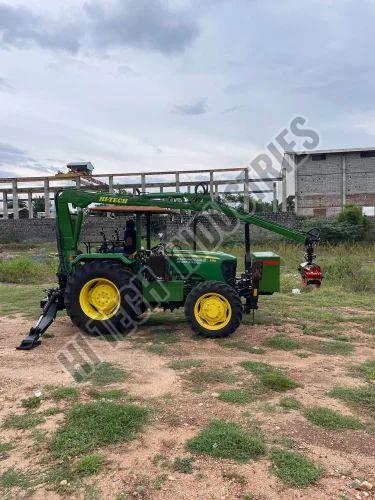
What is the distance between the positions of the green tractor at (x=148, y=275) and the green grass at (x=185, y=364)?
3.34ft

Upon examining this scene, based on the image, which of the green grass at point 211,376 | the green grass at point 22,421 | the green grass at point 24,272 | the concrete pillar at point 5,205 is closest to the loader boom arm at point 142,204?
the green grass at point 211,376

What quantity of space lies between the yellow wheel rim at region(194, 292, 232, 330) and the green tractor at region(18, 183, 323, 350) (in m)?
0.01

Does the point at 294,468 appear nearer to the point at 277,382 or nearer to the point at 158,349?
the point at 277,382

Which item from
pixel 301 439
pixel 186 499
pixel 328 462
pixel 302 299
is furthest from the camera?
pixel 302 299

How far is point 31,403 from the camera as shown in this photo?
3.96 m

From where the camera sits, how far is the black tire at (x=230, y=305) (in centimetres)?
604

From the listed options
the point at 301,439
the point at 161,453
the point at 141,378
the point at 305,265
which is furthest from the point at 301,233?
the point at 161,453

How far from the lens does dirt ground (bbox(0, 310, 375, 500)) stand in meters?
2.70

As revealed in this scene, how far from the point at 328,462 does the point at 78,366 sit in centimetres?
304

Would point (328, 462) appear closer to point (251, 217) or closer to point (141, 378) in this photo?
point (141, 378)

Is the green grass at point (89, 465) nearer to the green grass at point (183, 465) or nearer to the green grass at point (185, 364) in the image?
the green grass at point (183, 465)

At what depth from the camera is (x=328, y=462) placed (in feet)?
9.68

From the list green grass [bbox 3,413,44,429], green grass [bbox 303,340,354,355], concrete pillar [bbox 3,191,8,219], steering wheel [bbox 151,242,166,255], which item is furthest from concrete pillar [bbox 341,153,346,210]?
green grass [bbox 3,413,44,429]

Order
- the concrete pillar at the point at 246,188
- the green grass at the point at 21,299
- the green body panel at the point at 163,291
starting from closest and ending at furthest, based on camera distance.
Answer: the green body panel at the point at 163,291, the green grass at the point at 21,299, the concrete pillar at the point at 246,188
